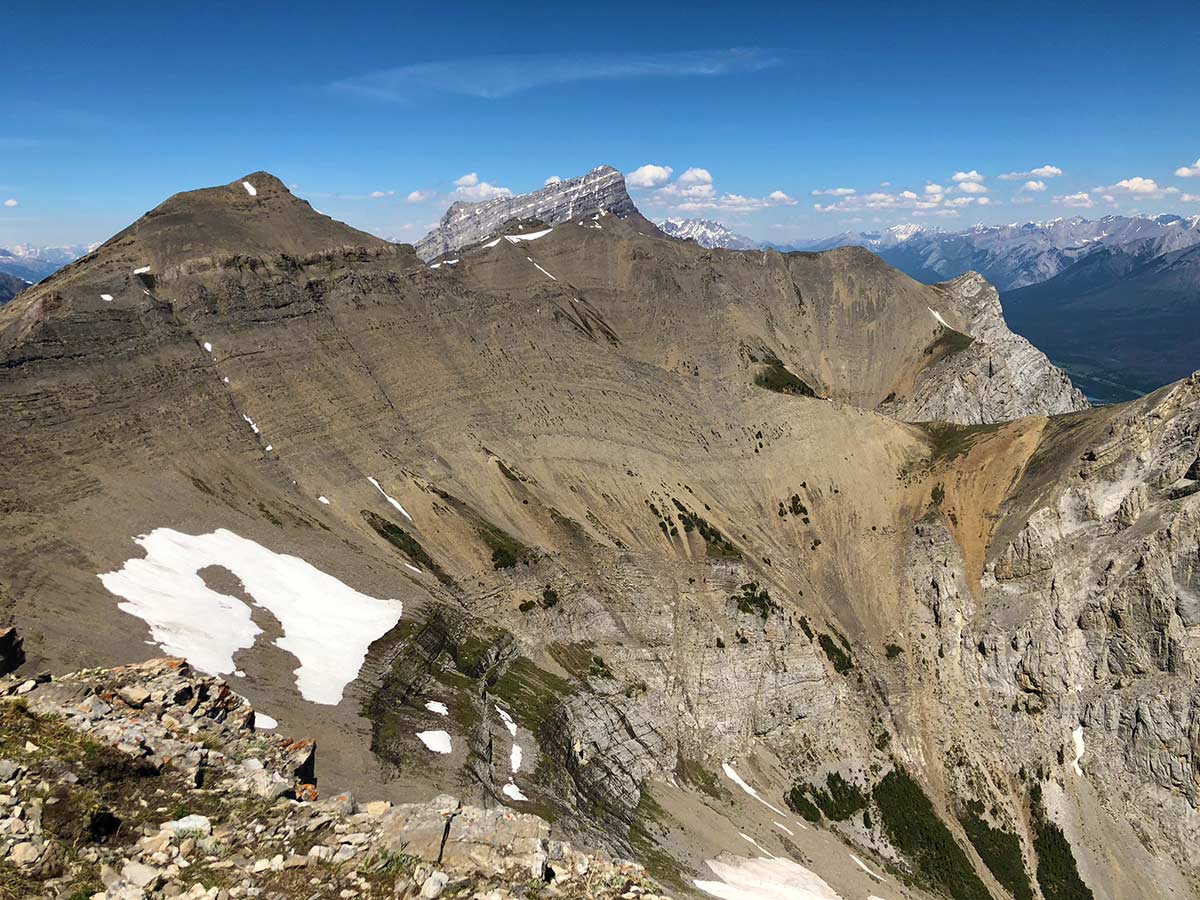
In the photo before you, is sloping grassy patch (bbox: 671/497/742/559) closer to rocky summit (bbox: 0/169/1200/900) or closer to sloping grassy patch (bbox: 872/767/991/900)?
rocky summit (bbox: 0/169/1200/900)

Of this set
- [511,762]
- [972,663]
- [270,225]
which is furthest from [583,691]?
[270,225]

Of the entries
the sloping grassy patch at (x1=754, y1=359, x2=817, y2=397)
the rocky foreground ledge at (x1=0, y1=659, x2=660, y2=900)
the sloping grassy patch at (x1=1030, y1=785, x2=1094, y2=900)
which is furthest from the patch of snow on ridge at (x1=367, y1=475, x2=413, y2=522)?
the sloping grassy patch at (x1=1030, y1=785, x2=1094, y2=900)

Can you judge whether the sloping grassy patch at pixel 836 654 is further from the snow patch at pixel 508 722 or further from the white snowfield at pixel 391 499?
the white snowfield at pixel 391 499

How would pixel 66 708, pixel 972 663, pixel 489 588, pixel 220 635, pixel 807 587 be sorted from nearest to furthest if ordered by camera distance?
pixel 66 708, pixel 220 635, pixel 489 588, pixel 972 663, pixel 807 587

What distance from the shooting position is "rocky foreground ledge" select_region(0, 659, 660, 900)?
1650 centimetres

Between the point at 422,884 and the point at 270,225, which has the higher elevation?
the point at 270,225

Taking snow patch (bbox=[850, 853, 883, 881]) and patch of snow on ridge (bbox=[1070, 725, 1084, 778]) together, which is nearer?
snow patch (bbox=[850, 853, 883, 881])

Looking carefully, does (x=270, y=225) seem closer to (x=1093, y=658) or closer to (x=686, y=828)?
(x=686, y=828)

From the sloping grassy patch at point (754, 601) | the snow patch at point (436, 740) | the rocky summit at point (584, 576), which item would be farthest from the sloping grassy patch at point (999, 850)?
the snow patch at point (436, 740)

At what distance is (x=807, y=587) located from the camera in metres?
127

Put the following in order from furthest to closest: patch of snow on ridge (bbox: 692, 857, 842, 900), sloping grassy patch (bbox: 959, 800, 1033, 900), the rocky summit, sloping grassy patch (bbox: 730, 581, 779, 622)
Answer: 1. sloping grassy patch (bbox: 730, 581, 779, 622)
2. sloping grassy patch (bbox: 959, 800, 1033, 900)
3. patch of snow on ridge (bbox: 692, 857, 842, 900)
4. the rocky summit

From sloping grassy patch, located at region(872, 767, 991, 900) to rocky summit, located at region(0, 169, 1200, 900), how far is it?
1.74 feet

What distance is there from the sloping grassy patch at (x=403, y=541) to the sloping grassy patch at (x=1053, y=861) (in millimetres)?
90901

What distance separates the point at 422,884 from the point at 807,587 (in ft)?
386
